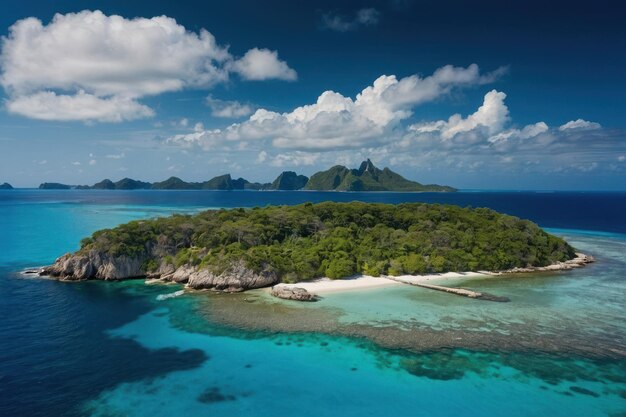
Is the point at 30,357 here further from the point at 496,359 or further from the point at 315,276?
the point at 496,359

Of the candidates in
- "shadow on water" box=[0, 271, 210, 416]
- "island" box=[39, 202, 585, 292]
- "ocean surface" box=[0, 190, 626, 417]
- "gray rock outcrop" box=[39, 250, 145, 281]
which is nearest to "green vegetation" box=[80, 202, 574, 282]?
"island" box=[39, 202, 585, 292]

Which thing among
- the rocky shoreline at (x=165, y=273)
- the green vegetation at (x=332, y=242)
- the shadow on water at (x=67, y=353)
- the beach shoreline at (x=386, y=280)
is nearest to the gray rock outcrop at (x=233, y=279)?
the rocky shoreline at (x=165, y=273)

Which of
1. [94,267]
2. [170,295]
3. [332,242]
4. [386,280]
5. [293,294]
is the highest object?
[332,242]

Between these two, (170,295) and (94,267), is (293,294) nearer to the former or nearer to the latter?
(170,295)

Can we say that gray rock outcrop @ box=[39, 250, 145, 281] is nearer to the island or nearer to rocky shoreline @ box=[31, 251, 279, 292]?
rocky shoreline @ box=[31, 251, 279, 292]

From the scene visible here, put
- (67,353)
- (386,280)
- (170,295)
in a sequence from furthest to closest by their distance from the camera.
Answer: (386,280)
(170,295)
(67,353)

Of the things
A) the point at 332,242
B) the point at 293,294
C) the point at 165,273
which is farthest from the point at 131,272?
the point at 332,242

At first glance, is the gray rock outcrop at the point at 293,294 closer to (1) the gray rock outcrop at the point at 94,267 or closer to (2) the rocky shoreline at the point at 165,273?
(2) the rocky shoreline at the point at 165,273
